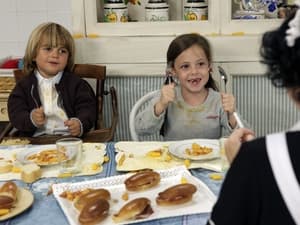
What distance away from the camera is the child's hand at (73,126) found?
7.17ft

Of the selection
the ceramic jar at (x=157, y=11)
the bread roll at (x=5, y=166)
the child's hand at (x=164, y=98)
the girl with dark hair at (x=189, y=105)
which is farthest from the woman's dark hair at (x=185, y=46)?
the bread roll at (x=5, y=166)

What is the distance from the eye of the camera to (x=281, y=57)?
748 mm

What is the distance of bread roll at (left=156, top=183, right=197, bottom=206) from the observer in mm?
1196

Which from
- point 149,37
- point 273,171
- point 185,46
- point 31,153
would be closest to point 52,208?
point 31,153

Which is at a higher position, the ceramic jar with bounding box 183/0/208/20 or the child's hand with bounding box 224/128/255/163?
the ceramic jar with bounding box 183/0/208/20

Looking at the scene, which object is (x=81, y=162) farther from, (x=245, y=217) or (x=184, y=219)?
(x=245, y=217)

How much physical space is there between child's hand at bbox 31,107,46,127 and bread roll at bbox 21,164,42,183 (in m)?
0.71

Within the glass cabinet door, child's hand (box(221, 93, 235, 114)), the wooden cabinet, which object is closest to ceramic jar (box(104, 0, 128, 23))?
the wooden cabinet

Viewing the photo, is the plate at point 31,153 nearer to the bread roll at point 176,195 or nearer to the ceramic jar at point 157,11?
the bread roll at point 176,195

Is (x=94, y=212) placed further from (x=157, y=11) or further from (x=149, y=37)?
(x=157, y=11)

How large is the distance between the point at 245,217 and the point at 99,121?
5.89 ft

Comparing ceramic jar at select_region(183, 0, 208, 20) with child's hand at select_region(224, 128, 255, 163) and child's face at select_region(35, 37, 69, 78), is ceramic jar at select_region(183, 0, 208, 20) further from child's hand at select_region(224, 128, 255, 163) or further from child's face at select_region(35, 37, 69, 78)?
child's hand at select_region(224, 128, 255, 163)

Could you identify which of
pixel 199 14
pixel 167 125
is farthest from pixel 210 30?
pixel 167 125

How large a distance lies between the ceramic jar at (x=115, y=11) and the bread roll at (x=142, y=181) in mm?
1457
